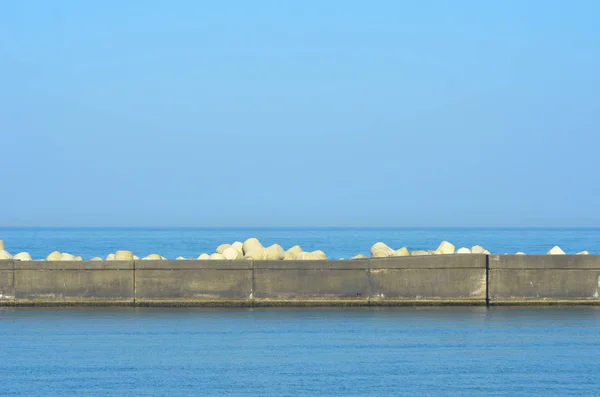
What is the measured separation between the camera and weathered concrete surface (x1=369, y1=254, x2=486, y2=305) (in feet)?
59.3

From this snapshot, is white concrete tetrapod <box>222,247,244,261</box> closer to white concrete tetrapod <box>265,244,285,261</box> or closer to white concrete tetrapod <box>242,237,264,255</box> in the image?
white concrete tetrapod <box>242,237,264,255</box>

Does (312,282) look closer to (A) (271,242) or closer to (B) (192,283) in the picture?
(B) (192,283)

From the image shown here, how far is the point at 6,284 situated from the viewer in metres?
18.4

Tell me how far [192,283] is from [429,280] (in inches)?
185

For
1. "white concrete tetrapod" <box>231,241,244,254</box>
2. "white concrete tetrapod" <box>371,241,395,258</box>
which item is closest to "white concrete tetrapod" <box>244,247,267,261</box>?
"white concrete tetrapod" <box>231,241,244,254</box>

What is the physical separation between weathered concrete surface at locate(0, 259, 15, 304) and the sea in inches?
17.4

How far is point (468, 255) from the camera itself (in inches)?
716

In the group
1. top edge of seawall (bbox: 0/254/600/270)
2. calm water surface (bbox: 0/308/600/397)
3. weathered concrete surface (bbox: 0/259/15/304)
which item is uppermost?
top edge of seawall (bbox: 0/254/600/270)

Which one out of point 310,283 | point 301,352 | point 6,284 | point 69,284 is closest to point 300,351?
point 301,352

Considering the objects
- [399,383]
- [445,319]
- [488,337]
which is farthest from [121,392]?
[445,319]

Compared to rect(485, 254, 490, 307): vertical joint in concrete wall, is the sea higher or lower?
lower

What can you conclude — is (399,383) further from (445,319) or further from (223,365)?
(445,319)

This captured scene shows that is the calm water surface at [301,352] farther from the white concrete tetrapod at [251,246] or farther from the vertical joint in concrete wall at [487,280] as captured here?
the white concrete tetrapod at [251,246]

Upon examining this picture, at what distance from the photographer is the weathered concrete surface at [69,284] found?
18188 mm
